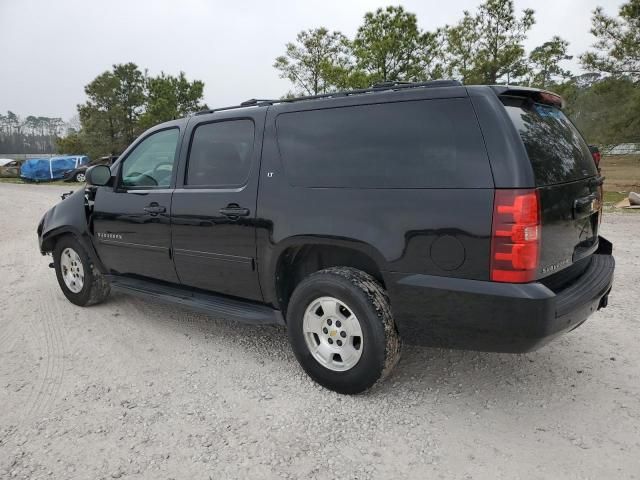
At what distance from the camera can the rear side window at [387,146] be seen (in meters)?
2.63

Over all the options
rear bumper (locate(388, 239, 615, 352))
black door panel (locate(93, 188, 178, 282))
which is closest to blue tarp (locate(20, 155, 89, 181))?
black door panel (locate(93, 188, 178, 282))

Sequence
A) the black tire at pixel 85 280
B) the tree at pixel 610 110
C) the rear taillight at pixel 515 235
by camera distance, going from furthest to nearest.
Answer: the tree at pixel 610 110
the black tire at pixel 85 280
the rear taillight at pixel 515 235

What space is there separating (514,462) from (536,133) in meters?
1.76

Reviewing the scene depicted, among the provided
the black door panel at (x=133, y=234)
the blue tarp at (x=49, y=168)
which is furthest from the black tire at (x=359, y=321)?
the blue tarp at (x=49, y=168)

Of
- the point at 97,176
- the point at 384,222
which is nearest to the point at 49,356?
the point at 97,176

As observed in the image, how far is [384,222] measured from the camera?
2826 millimetres

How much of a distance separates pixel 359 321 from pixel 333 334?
0.84ft

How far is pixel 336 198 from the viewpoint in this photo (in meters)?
3.03

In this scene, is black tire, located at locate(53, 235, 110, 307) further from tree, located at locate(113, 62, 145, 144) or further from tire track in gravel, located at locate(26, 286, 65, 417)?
tree, located at locate(113, 62, 145, 144)

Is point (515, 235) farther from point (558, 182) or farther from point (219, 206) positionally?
point (219, 206)

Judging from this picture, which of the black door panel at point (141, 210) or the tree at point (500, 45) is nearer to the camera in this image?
the black door panel at point (141, 210)

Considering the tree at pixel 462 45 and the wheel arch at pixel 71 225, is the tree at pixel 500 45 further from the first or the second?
the wheel arch at pixel 71 225

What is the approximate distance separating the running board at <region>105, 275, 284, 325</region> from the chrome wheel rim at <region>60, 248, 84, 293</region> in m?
0.54

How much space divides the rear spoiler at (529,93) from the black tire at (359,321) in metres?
1.30
